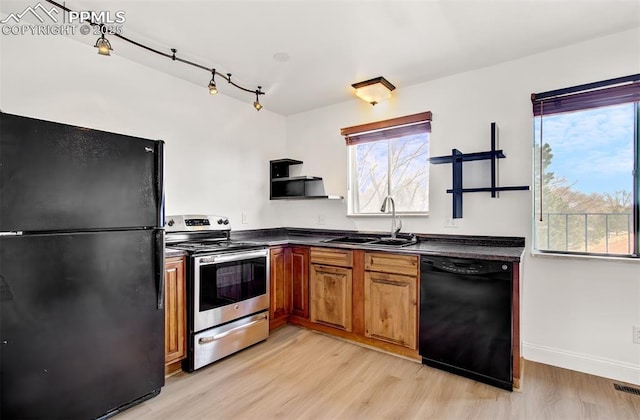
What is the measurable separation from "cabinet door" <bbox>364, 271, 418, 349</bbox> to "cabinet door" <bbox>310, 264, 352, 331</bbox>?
0.66ft

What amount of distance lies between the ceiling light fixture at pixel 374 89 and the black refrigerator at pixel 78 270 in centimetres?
190

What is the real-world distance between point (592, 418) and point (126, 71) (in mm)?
4039

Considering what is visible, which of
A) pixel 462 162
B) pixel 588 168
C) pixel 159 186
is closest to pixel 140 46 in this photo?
pixel 159 186

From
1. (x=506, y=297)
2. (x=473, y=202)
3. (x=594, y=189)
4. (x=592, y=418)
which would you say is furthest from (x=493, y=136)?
(x=592, y=418)

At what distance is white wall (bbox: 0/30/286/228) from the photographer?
224cm

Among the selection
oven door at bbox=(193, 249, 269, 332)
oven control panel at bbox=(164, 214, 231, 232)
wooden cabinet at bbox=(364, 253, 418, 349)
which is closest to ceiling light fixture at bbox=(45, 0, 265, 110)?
oven control panel at bbox=(164, 214, 231, 232)

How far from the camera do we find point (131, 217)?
200 centimetres

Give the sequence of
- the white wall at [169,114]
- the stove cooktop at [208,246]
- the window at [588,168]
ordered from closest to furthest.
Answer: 1. the white wall at [169,114]
2. the window at [588,168]
3. the stove cooktop at [208,246]

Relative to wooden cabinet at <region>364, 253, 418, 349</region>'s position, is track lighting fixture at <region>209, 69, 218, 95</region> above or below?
above

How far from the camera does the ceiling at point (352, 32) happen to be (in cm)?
204

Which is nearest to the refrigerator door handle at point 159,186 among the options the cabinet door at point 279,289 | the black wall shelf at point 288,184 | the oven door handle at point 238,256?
the oven door handle at point 238,256

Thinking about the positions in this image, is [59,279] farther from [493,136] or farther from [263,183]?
[493,136]

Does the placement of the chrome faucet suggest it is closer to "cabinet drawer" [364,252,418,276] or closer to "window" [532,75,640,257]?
"cabinet drawer" [364,252,418,276]

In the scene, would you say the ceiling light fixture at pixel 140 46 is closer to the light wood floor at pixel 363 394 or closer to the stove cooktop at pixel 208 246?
the stove cooktop at pixel 208 246
